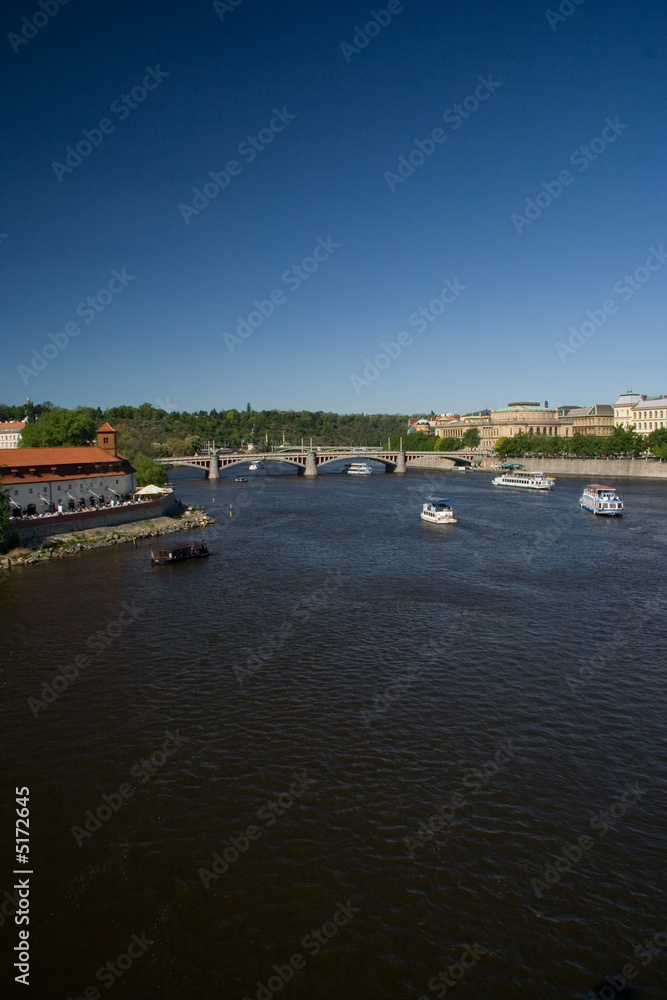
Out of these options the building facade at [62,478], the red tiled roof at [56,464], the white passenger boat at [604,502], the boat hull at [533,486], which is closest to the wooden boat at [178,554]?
the building facade at [62,478]

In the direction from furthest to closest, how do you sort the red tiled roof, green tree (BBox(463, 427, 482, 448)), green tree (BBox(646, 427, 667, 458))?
green tree (BBox(463, 427, 482, 448))
green tree (BBox(646, 427, 667, 458))
the red tiled roof

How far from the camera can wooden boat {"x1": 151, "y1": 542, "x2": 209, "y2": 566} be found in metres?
41.4

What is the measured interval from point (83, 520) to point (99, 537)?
2.09 meters

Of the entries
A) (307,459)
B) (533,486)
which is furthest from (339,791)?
(307,459)

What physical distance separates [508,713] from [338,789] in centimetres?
670

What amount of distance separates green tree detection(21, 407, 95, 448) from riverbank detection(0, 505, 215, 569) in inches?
776

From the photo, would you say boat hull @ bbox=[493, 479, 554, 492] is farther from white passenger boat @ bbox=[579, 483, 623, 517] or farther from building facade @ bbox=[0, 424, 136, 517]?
building facade @ bbox=[0, 424, 136, 517]

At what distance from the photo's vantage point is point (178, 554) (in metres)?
42.2

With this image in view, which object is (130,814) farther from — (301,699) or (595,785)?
(595,785)

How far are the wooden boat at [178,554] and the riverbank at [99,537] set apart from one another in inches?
314

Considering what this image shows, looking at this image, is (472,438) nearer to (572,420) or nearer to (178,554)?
(572,420)

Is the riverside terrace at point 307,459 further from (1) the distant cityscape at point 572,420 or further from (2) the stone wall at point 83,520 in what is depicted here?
(2) the stone wall at point 83,520

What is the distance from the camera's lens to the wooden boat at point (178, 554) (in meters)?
41.4

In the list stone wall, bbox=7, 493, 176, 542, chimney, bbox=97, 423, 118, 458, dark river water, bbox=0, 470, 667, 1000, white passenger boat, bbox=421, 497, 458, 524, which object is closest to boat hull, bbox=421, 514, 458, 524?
white passenger boat, bbox=421, 497, 458, 524
